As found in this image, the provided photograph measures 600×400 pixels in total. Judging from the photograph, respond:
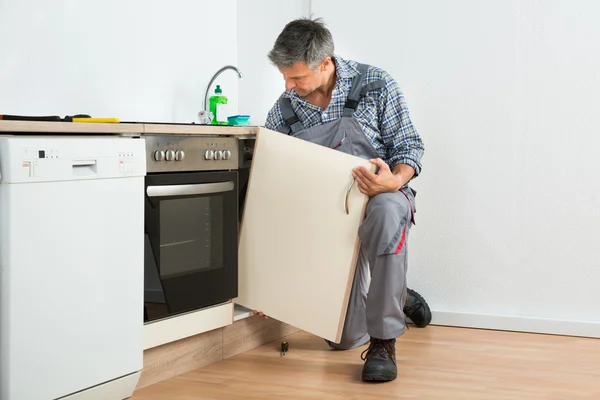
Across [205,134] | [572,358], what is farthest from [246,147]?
[572,358]

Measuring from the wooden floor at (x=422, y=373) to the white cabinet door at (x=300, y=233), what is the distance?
0.61ft

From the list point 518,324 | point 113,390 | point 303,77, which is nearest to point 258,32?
point 303,77

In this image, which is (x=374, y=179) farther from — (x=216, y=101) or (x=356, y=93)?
(x=216, y=101)

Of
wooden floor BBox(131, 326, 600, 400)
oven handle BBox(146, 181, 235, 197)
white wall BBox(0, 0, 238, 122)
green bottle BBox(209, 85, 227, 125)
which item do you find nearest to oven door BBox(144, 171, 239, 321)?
oven handle BBox(146, 181, 235, 197)

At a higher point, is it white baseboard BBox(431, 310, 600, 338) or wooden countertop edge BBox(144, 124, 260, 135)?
wooden countertop edge BBox(144, 124, 260, 135)

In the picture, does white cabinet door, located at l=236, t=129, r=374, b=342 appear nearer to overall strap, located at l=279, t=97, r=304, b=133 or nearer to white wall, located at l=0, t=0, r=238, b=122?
overall strap, located at l=279, t=97, r=304, b=133

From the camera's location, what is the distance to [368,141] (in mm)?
2959

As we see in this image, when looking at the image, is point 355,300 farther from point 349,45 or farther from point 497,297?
point 349,45

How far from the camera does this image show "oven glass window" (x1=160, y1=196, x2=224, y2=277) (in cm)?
261

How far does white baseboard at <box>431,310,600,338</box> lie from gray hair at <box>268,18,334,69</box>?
1.38 m

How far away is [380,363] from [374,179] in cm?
62

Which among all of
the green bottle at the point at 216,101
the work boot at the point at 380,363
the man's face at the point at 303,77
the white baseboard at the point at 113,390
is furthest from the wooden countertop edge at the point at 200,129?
the work boot at the point at 380,363

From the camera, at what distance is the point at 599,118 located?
3328 millimetres

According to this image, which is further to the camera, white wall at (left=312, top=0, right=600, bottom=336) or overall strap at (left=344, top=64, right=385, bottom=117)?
white wall at (left=312, top=0, right=600, bottom=336)
